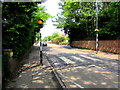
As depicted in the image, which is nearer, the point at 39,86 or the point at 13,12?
the point at 39,86

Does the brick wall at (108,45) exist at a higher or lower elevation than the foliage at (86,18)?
lower

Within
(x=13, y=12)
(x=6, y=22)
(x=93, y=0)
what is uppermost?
(x=93, y=0)

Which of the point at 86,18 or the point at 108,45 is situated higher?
the point at 86,18

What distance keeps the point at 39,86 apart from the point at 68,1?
2287 cm

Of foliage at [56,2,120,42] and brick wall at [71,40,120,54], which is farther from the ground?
foliage at [56,2,120,42]

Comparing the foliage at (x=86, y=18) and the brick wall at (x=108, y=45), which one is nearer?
the brick wall at (x=108, y=45)

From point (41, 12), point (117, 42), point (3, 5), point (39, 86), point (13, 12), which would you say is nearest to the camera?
point (39, 86)

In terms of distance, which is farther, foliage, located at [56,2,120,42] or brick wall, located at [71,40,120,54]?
foliage, located at [56,2,120,42]

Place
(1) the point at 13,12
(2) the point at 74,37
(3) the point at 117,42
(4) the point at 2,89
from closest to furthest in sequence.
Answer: (4) the point at 2,89 → (1) the point at 13,12 → (3) the point at 117,42 → (2) the point at 74,37

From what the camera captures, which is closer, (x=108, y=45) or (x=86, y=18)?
(x=108, y=45)

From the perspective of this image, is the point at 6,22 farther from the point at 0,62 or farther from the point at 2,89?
the point at 2,89

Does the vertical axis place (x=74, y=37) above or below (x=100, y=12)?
below

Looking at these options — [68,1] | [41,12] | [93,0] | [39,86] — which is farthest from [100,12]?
[39,86]

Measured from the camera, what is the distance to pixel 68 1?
963 inches
